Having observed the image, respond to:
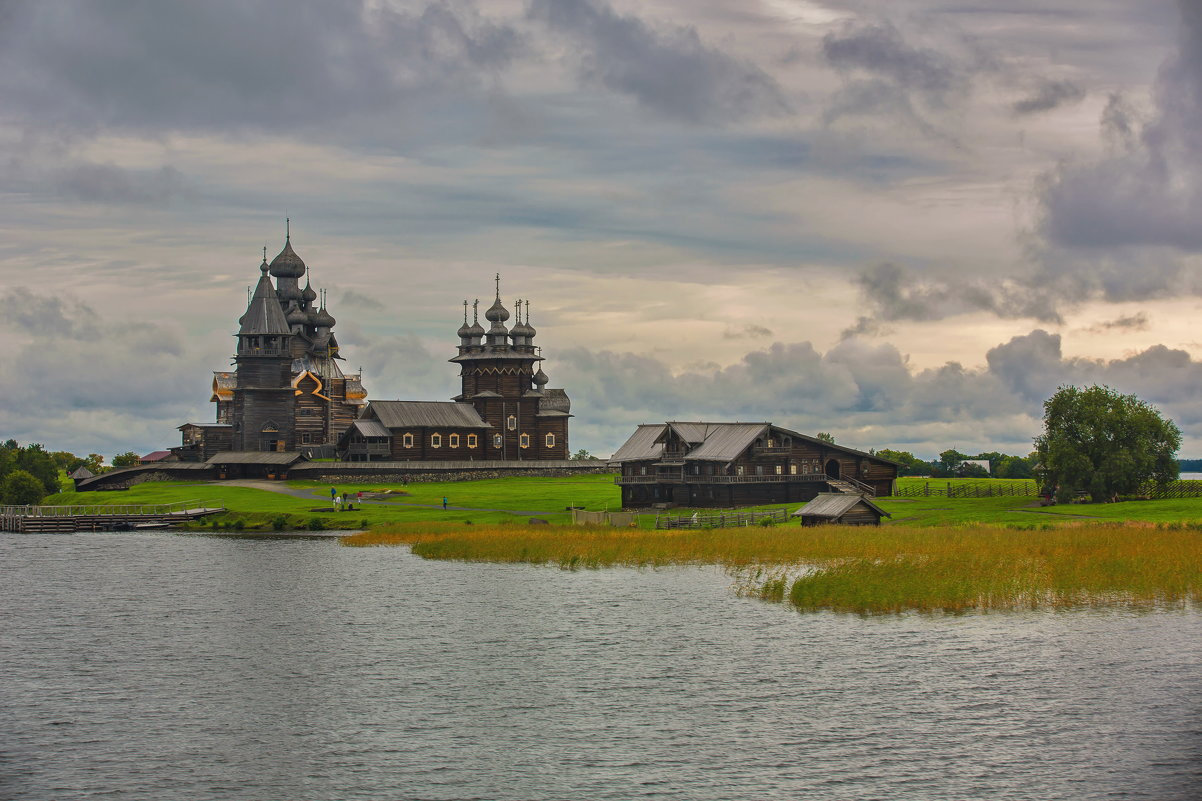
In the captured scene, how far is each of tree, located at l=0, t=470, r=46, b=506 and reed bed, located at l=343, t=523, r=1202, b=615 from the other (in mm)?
62735

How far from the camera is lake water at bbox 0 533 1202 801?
24516 millimetres

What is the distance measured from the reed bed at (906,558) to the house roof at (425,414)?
51.7 meters

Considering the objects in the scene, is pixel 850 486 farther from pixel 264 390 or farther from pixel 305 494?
pixel 264 390

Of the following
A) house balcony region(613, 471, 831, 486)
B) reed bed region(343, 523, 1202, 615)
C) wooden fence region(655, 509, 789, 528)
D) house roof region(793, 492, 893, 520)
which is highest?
house balcony region(613, 471, 831, 486)

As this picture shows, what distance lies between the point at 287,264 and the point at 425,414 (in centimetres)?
2315

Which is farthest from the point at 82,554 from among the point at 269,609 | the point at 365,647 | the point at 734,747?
the point at 734,747

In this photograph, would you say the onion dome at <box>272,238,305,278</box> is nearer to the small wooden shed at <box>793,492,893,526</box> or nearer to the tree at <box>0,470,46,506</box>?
the tree at <box>0,470,46,506</box>

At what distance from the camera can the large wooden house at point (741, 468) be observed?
87.2m

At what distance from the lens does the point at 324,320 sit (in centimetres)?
13288

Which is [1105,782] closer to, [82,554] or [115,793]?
[115,793]

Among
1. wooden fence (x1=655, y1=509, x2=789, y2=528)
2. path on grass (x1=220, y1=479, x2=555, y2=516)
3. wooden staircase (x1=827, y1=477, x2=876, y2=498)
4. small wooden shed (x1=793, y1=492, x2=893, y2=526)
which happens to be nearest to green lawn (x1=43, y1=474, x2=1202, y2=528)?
path on grass (x1=220, y1=479, x2=555, y2=516)

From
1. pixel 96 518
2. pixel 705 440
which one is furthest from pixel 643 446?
pixel 96 518

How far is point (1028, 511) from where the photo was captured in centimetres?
7144

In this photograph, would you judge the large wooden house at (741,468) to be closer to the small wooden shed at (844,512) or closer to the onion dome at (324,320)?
the small wooden shed at (844,512)
